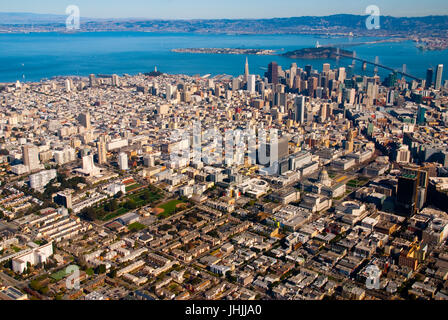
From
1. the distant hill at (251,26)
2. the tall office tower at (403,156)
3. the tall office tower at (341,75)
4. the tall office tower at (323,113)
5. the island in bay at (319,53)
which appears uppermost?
the distant hill at (251,26)

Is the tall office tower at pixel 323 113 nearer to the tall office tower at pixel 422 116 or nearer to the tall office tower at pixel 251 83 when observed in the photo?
the tall office tower at pixel 422 116

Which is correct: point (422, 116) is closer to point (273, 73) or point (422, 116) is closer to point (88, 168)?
point (273, 73)

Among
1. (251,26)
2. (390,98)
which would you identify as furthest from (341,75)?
(251,26)

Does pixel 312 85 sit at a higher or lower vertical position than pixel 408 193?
higher

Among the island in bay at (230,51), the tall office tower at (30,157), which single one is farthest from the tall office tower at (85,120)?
the island in bay at (230,51)

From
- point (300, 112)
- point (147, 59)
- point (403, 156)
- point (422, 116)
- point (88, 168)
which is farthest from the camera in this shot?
point (147, 59)

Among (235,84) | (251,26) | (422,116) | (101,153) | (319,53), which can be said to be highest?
(251,26)

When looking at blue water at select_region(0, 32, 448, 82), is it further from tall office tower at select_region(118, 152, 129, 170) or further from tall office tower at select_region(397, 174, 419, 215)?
tall office tower at select_region(397, 174, 419, 215)

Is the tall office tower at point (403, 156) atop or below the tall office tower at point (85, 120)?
below
